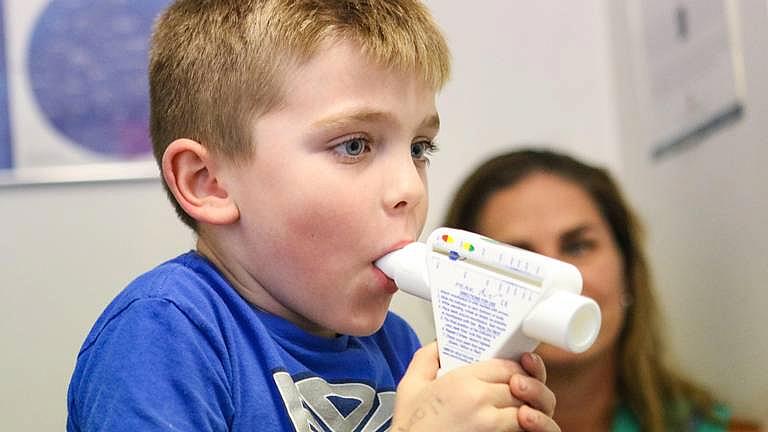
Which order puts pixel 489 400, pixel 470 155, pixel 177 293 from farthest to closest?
1. pixel 470 155
2. pixel 177 293
3. pixel 489 400

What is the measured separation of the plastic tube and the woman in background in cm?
70

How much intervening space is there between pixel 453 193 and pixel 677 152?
345 mm

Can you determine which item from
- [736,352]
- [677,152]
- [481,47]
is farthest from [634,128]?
[736,352]

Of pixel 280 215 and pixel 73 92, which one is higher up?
pixel 73 92

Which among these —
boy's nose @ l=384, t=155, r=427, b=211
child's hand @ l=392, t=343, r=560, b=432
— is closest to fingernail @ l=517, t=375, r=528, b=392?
child's hand @ l=392, t=343, r=560, b=432

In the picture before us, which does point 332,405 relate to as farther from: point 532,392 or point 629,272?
point 629,272

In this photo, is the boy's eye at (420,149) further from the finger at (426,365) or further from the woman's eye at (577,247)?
the woman's eye at (577,247)

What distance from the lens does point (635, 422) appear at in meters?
1.33

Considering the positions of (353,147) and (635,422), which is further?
(635,422)

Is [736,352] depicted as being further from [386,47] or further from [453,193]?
[386,47]

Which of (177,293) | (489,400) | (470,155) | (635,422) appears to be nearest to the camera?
(489,400)

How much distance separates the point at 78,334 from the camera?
1.37 metres

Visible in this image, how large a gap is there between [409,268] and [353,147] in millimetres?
112

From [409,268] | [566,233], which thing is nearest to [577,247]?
[566,233]
